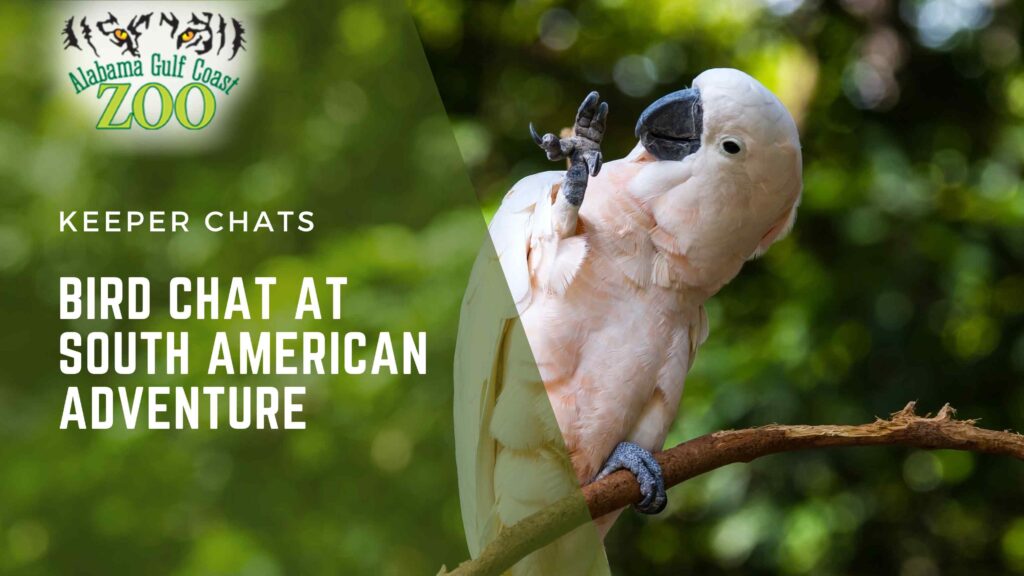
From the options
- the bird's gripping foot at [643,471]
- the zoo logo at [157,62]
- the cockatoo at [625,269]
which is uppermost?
the zoo logo at [157,62]

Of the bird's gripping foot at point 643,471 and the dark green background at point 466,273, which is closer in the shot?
the bird's gripping foot at point 643,471

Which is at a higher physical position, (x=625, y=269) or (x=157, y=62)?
(x=157, y=62)

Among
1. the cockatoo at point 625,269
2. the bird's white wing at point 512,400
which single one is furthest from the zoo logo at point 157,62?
the cockatoo at point 625,269

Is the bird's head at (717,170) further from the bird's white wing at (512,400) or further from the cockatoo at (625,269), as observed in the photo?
the bird's white wing at (512,400)

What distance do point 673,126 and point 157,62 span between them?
185 centimetres

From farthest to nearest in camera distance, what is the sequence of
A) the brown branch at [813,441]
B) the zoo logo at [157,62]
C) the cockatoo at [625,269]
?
the zoo logo at [157,62]
the cockatoo at [625,269]
the brown branch at [813,441]

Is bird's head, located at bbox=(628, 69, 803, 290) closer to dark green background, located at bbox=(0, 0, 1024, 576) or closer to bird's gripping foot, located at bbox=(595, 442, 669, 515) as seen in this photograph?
bird's gripping foot, located at bbox=(595, 442, 669, 515)

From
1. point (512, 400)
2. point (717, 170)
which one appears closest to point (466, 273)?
point (512, 400)

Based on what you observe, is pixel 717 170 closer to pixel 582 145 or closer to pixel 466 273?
pixel 582 145

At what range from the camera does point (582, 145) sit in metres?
1.20

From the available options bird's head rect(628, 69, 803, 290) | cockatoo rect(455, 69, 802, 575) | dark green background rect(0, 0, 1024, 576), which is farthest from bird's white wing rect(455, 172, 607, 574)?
dark green background rect(0, 0, 1024, 576)

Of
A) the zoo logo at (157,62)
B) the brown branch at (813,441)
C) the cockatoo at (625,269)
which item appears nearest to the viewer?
the brown branch at (813,441)

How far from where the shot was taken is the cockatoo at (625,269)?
1.23 m

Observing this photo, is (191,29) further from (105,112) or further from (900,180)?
(900,180)
